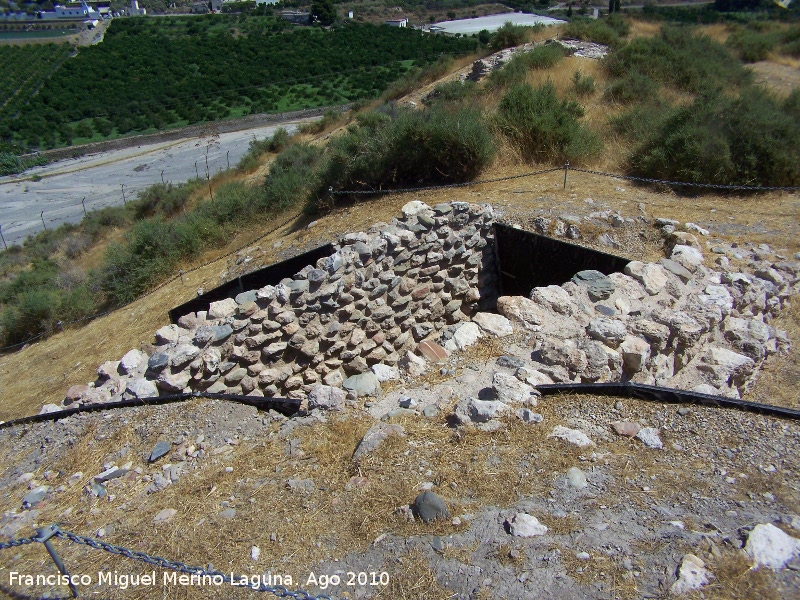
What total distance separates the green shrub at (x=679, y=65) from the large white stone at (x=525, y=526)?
45.3 ft

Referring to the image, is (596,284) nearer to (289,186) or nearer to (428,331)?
(428,331)

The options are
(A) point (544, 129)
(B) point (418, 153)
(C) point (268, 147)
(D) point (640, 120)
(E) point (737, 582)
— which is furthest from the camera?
(C) point (268, 147)

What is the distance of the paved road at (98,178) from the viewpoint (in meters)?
25.2

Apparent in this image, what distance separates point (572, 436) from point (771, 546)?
1342 mm

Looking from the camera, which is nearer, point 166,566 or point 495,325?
point 166,566

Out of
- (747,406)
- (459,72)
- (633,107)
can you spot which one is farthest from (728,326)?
(459,72)

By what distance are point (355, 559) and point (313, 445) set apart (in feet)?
3.95

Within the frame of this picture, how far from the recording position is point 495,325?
5.61m

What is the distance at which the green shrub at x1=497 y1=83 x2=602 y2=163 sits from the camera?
35.5 feet

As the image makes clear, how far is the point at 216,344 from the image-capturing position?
207 inches

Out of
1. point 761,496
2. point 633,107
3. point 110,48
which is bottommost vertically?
point 761,496

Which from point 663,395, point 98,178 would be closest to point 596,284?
point 663,395

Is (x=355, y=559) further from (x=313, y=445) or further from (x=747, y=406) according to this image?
(x=747, y=406)

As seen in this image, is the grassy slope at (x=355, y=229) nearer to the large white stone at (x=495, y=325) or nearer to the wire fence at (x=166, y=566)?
the large white stone at (x=495, y=325)
